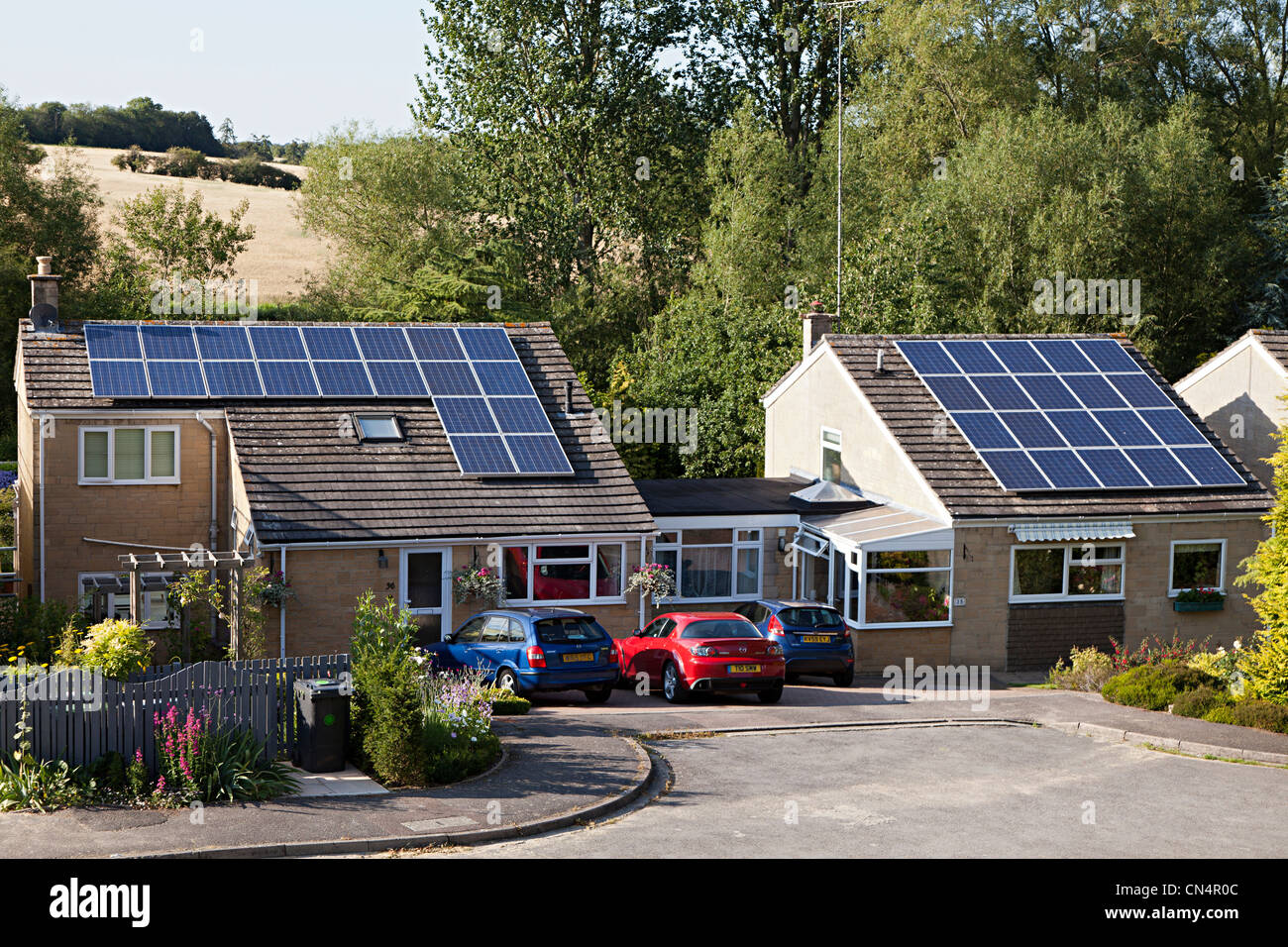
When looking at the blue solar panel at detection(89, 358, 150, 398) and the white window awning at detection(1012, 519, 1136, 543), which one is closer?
the blue solar panel at detection(89, 358, 150, 398)

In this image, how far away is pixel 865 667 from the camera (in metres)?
27.5

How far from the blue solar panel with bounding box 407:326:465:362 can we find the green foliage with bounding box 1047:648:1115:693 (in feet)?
47.7

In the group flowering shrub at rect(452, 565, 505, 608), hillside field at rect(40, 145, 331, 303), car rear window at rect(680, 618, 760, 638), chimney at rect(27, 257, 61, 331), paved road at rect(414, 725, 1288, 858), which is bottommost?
paved road at rect(414, 725, 1288, 858)

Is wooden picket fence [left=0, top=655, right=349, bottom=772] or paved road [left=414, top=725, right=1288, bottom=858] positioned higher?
wooden picket fence [left=0, top=655, right=349, bottom=772]

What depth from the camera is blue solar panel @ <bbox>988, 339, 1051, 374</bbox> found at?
3206cm

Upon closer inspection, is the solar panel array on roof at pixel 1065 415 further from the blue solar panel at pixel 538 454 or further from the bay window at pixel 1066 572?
the blue solar panel at pixel 538 454

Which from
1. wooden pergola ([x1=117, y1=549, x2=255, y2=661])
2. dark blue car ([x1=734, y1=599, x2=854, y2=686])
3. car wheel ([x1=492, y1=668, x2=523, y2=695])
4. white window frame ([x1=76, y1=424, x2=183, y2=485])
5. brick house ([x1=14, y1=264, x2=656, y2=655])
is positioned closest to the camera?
wooden pergola ([x1=117, y1=549, x2=255, y2=661])

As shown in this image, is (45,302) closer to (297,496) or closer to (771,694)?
(297,496)

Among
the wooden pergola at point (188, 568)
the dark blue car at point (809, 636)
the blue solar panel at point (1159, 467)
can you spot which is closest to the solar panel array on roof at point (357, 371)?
the dark blue car at point (809, 636)

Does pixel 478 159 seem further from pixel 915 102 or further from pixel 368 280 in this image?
pixel 915 102

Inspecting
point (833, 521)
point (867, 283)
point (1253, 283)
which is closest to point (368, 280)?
point (867, 283)

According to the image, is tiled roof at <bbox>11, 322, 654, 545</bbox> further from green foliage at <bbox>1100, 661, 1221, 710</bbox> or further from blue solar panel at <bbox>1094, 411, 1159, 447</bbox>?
blue solar panel at <bbox>1094, 411, 1159, 447</bbox>

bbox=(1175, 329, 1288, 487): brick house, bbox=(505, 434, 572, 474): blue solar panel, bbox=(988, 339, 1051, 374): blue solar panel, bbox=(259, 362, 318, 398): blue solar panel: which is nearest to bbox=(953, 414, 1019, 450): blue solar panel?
bbox=(988, 339, 1051, 374): blue solar panel

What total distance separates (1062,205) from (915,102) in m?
8.95
